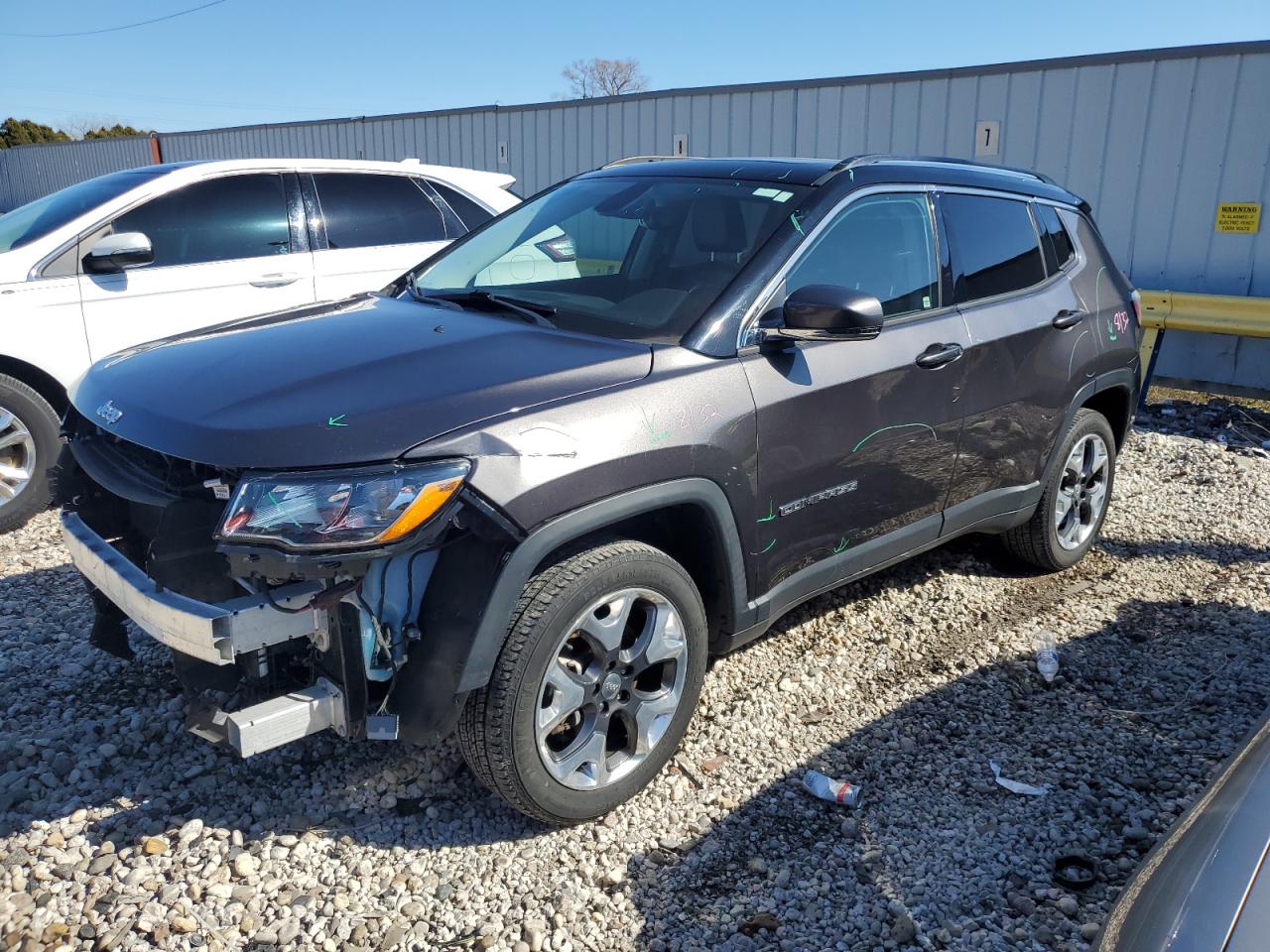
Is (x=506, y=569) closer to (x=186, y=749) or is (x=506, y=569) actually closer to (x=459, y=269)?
(x=186, y=749)

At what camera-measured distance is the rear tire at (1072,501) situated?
4.55 metres

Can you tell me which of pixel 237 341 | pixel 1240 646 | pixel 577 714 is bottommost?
pixel 1240 646

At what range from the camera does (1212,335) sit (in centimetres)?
892

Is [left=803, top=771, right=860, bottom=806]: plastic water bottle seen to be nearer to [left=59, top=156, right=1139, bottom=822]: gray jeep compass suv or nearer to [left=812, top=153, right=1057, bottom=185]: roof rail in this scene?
[left=59, top=156, right=1139, bottom=822]: gray jeep compass suv

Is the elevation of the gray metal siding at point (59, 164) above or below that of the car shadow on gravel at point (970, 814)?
above

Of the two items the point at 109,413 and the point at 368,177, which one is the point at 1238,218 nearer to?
the point at 368,177

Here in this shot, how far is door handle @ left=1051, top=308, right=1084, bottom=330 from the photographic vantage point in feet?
14.1

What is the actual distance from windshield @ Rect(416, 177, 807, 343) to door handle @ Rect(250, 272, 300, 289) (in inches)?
80.0

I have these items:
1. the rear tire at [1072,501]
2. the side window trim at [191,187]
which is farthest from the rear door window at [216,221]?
the rear tire at [1072,501]

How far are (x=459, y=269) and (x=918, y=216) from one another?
5.74ft

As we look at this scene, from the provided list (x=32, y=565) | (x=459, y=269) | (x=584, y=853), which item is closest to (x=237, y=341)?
(x=459, y=269)

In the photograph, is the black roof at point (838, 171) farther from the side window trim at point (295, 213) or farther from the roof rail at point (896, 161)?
the side window trim at point (295, 213)

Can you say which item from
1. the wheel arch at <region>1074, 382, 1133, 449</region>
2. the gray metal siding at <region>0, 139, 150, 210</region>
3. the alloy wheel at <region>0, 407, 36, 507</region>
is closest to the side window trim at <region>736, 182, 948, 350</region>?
the wheel arch at <region>1074, 382, 1133, 449</region>

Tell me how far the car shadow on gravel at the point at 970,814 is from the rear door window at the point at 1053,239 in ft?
5.52
